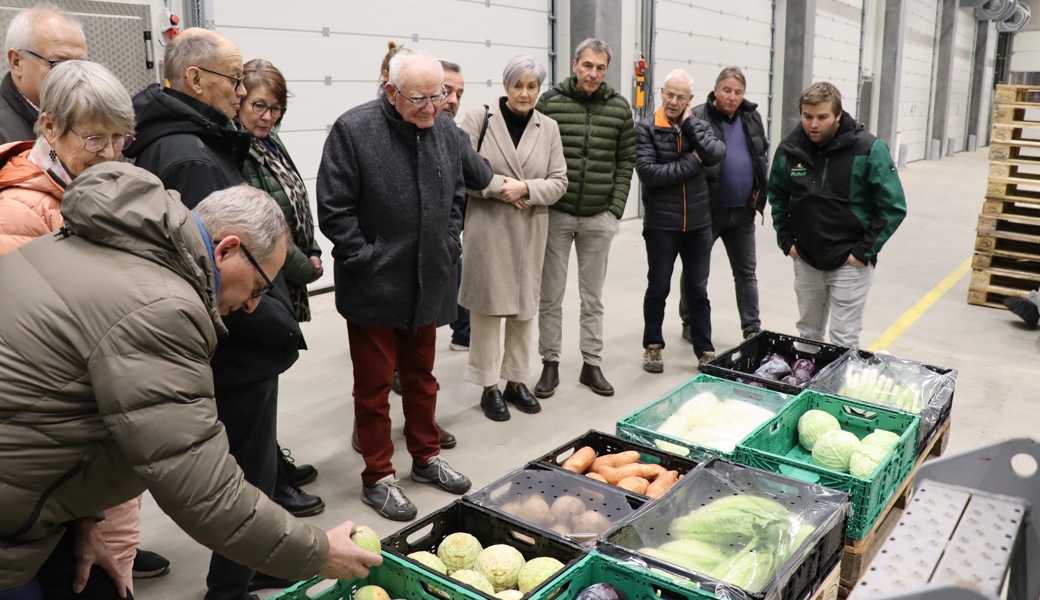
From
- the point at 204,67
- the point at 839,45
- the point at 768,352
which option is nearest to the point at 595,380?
the point at 768,352


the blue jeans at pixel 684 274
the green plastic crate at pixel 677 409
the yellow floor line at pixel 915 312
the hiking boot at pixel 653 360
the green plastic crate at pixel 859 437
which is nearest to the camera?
the green plastic crate at pixel 859 437

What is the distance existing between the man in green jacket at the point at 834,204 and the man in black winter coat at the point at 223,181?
297 centimetres

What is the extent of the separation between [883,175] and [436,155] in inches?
94.3

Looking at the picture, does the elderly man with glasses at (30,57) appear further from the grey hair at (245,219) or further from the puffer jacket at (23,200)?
the grey hair at (245,219)

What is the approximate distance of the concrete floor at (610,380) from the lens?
370 centimetres

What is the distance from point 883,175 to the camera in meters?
4.29

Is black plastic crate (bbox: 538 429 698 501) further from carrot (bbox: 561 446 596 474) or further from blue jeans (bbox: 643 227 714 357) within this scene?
blue jeans (bbox: 643 227 714 357)

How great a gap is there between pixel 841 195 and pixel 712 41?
28.2 ft

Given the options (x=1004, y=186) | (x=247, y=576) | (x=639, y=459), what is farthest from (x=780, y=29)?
(x=247, y=576)

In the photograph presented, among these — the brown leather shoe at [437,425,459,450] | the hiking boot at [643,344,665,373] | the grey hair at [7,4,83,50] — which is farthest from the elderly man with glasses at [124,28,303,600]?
the hiking boot at [643,344,665,373]

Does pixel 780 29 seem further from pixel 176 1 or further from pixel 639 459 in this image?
pixel 639 459

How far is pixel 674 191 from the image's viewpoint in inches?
197

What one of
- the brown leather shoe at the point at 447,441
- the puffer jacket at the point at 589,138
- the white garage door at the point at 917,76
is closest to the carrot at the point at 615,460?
the brown leather shoe at the point at 447,441

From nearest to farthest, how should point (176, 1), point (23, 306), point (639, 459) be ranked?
point (23, 306), point (639, 459), point (176, 1)
